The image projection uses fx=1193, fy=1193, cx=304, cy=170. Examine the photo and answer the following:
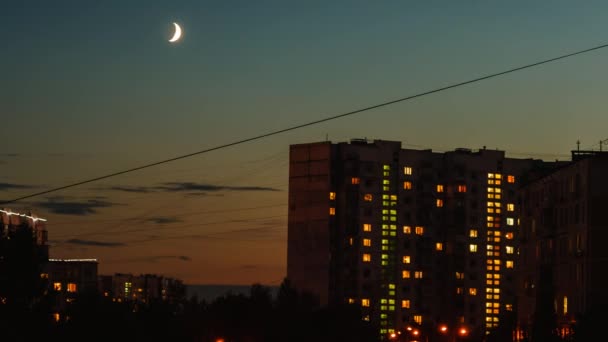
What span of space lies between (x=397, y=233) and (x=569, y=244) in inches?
4042

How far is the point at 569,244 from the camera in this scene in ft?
297

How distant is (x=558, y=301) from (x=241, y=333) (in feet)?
100

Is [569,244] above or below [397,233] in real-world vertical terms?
below

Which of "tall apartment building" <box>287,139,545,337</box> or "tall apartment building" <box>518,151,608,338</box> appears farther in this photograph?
"tall apartment building" <box>287,139,545,337</box>

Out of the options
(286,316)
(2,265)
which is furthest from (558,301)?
(2,265)

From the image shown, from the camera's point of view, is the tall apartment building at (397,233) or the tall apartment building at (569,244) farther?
the tall apartment building at (397,233)

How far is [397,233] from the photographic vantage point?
633 feet

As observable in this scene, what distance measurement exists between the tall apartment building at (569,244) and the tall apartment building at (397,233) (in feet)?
280

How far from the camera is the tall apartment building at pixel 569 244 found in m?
85.4

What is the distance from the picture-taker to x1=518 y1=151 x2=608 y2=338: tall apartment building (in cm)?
8538

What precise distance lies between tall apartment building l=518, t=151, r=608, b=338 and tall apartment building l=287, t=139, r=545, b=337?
85.3 metres

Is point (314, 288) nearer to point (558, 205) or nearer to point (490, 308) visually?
point (490, 308)

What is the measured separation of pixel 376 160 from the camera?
192000 mm

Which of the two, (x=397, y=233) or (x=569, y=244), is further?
(x=397, y=233)
